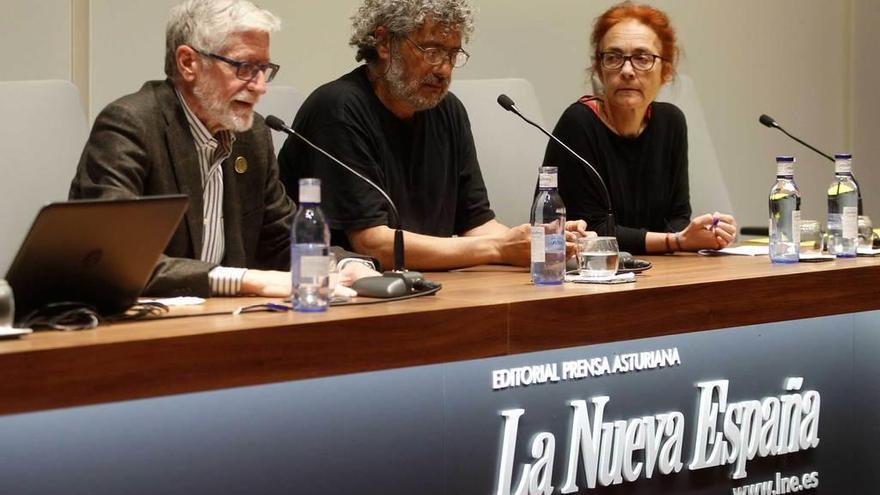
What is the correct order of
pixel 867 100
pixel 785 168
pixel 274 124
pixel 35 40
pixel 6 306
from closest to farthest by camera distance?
pixel 6 306, pixel 274 124, pixel 785 168, pixel 35 40, pixel 867 100

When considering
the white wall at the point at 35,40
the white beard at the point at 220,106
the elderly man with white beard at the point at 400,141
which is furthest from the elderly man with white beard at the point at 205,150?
the white wall at the point at 35,40

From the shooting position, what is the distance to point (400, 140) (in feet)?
9.68

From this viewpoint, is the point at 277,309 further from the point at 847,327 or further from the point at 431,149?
the point at 847,327

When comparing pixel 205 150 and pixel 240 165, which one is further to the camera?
pixel 240 165

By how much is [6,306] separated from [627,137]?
81.0 inches

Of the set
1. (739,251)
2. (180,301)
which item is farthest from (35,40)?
(739,251)

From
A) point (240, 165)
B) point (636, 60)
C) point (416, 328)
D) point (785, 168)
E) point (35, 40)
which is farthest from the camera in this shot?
point (636, 60)

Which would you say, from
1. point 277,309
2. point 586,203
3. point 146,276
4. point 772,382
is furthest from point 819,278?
point 146,276

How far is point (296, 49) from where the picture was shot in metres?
3.67

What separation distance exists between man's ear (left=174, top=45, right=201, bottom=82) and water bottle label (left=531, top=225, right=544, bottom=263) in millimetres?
690

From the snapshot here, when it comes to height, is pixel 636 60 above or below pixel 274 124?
above

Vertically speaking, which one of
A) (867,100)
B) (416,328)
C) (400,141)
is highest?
(867,100)

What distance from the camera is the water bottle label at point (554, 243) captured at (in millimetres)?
2301

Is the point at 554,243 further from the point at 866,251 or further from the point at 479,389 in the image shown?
the point at 866,251
